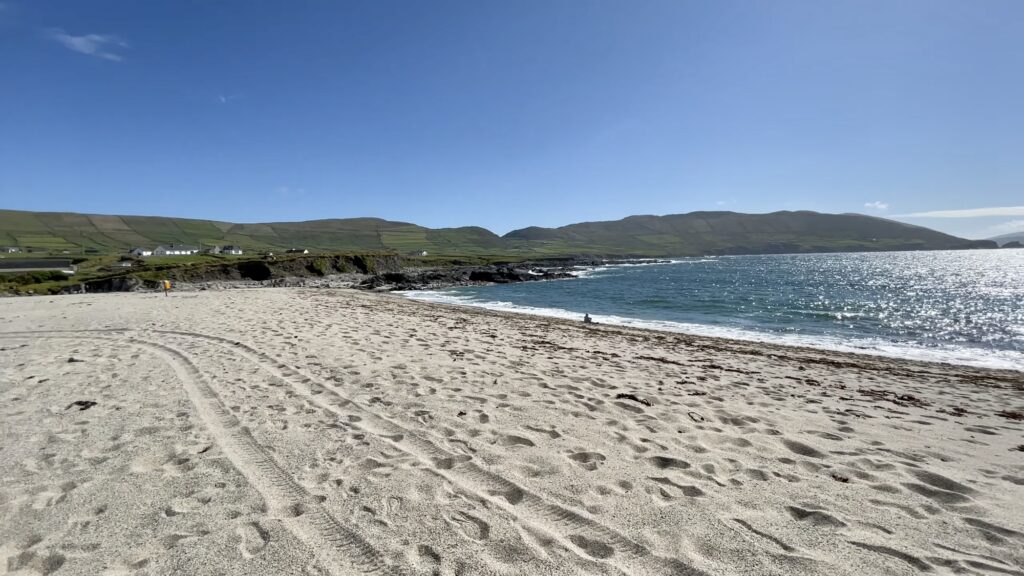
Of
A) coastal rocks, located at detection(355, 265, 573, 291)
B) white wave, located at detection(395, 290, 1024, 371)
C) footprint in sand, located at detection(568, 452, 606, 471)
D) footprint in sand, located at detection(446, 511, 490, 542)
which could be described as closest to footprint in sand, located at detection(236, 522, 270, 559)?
footprint in sand, located at detection(446, 511, 490, 542)

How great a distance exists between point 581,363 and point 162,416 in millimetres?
8311

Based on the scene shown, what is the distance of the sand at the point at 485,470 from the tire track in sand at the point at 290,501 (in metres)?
0.03

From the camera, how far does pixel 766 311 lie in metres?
31.3

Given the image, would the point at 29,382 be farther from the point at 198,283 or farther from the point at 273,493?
the point at 198,283

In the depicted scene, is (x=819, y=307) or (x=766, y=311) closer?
(x=766, y=311)

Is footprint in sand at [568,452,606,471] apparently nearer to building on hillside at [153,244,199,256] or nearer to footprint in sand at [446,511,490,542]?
footprint in sand at [446,511,490,542]

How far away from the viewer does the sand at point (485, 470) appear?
350cm

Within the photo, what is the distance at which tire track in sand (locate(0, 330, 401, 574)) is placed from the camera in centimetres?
338

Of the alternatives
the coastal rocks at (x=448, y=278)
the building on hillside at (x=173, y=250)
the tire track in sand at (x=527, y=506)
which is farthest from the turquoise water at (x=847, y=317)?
the building on hillside at (x=173, y=250)

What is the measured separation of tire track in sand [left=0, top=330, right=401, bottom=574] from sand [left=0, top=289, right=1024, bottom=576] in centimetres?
3

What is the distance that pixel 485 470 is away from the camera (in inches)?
192

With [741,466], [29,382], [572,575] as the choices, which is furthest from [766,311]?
[29,382]

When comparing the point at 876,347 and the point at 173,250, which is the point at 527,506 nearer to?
the point at 876,347

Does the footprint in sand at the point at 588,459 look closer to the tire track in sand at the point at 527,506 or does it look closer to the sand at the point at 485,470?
the sand at the point at 485,470
